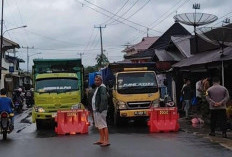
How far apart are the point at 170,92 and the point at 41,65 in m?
11.8

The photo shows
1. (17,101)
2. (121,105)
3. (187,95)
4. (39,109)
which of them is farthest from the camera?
(17,101)

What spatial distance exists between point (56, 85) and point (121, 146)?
707 centimetres

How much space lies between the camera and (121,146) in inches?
475

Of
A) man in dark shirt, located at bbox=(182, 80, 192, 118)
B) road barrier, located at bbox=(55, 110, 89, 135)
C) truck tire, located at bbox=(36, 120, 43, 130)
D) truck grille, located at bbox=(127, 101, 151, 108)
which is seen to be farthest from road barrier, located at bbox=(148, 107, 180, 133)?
truck tire, located at bbox=(36, 120, 43, 130)

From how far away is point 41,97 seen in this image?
58.5ft

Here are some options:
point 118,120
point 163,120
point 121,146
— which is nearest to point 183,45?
point 118,120

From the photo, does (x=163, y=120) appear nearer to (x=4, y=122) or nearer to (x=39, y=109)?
(x=39, y=109)

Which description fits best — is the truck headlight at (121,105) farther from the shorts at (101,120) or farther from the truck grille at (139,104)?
the shorts at (101,120)

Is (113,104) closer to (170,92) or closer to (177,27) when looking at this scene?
(170,92)

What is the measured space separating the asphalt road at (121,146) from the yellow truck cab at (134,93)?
264cm

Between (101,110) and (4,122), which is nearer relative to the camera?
(101,110)

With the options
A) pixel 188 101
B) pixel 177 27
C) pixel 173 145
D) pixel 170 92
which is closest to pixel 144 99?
pixel 188 101

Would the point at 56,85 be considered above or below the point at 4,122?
above

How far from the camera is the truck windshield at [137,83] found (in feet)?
59.8
